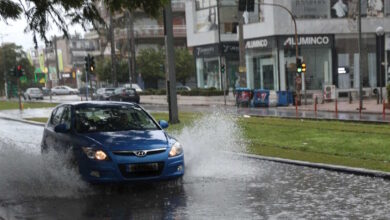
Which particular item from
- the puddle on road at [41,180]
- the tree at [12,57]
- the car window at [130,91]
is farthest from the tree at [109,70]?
the puddle on road at [41,180]

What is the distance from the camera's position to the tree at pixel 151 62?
69787 millimetres

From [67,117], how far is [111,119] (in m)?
0.91

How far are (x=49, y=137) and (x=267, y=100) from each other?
93.3 feet

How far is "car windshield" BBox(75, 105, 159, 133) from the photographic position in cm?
952

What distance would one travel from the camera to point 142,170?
8.46m

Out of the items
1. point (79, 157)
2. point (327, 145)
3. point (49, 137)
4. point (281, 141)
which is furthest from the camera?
point (281, 141)

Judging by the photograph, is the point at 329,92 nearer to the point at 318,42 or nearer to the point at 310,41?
the point at 310,41

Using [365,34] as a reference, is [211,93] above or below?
below

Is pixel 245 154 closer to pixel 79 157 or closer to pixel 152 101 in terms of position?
pixel 79 157

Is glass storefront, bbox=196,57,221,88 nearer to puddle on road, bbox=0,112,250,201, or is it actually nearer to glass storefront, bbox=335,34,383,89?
glass storefront, bbox=335,34,383,89

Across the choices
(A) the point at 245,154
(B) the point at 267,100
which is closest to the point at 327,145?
(A) the point at 245,154

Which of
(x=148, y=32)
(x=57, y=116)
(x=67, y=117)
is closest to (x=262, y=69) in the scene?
(x=148, y=32)

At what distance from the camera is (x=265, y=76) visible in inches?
2023

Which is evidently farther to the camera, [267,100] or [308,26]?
[308,26]
